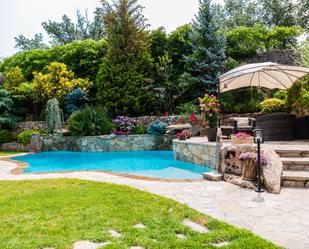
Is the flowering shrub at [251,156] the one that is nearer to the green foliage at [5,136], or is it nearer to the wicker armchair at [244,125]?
the wicker armchair at [244,125]

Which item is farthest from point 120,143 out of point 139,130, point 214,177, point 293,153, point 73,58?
point 293,153

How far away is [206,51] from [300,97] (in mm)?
6841

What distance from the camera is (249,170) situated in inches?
203

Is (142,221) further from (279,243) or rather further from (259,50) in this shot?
(259,50)

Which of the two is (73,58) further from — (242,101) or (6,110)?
(242,101)

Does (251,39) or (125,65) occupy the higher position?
(251,39)

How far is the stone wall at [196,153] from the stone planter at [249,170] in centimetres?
240

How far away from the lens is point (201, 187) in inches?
200

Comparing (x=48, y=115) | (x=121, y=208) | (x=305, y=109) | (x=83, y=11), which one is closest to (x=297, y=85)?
(x=305, y=109)

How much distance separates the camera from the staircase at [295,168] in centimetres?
492

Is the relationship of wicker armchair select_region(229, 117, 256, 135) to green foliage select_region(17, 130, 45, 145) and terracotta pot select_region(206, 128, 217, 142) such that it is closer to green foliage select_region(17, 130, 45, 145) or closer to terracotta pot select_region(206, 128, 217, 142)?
terracotta pot select_region(206, 128, 217, 142)

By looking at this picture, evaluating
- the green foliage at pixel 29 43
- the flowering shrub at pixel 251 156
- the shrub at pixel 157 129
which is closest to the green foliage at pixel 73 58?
the shrub at pixel 157 129

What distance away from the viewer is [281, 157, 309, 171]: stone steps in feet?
18.0

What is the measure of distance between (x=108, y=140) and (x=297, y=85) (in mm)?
8548
